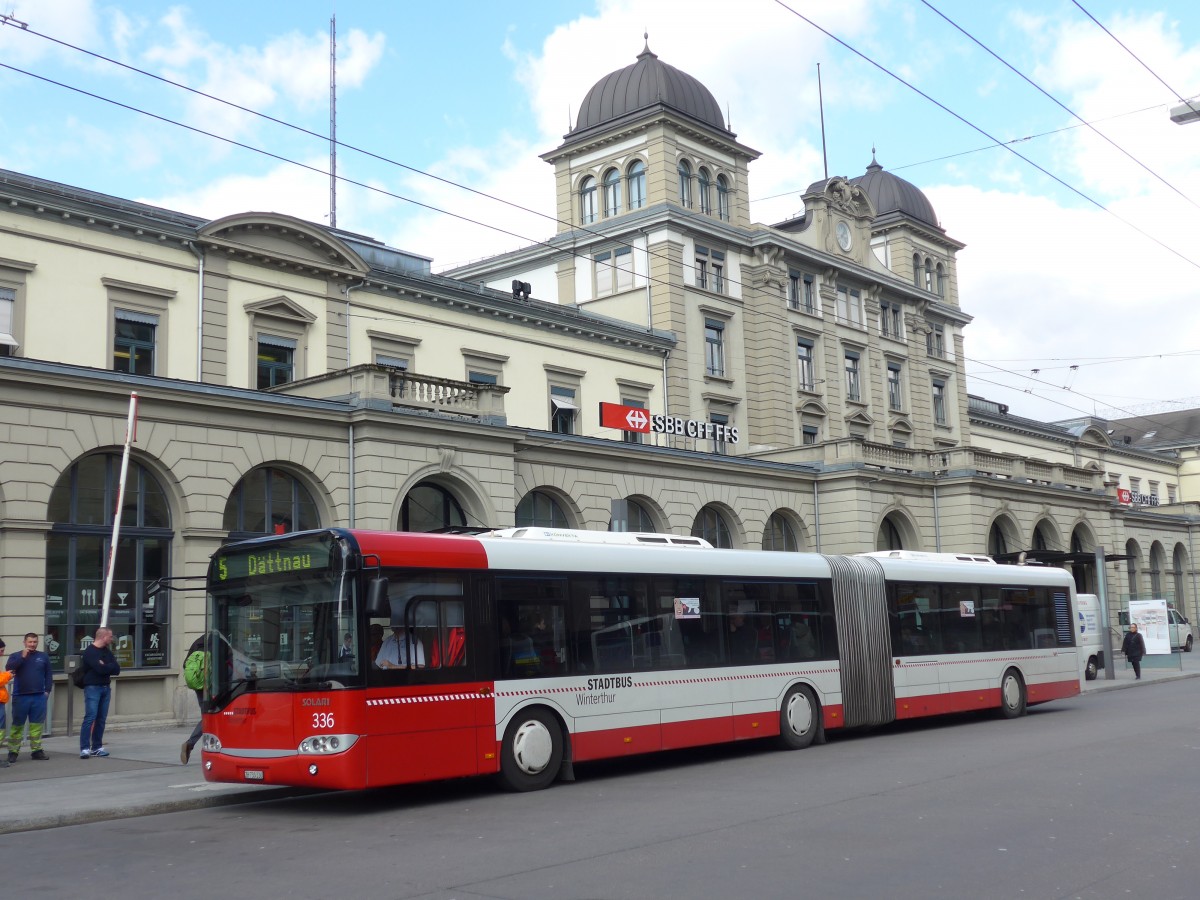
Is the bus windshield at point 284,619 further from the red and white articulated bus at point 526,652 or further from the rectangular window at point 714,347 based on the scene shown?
the rectangular window at point 714,347

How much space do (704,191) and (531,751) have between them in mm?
34860

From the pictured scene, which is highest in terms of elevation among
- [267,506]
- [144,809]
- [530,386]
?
[530,386]

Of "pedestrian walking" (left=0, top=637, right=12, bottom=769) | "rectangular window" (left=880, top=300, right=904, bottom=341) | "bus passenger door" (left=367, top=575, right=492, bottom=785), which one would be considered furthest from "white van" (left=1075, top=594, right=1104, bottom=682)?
"pedestrian walking" (left=0, top=637, right=12, bottom=769)

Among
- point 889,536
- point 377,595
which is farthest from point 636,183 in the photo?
point 377,595

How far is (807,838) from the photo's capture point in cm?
1070

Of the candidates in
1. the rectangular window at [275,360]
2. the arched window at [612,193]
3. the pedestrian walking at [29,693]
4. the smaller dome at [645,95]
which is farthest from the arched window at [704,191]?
the pedestrian walking at [29,693]

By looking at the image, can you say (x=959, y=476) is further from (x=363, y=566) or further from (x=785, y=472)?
(x=363, y=566)

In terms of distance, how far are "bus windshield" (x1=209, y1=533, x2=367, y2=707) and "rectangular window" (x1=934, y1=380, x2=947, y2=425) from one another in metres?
47.3

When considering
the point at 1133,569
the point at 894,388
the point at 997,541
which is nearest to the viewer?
the point at 997,541

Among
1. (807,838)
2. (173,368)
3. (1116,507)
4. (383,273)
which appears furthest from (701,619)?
(1116,507)

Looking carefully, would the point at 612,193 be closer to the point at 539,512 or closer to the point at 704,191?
the point at 704,191

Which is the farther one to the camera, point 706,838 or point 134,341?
point 134,341

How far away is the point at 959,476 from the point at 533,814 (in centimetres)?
3611

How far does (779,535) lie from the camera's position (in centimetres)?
4166
